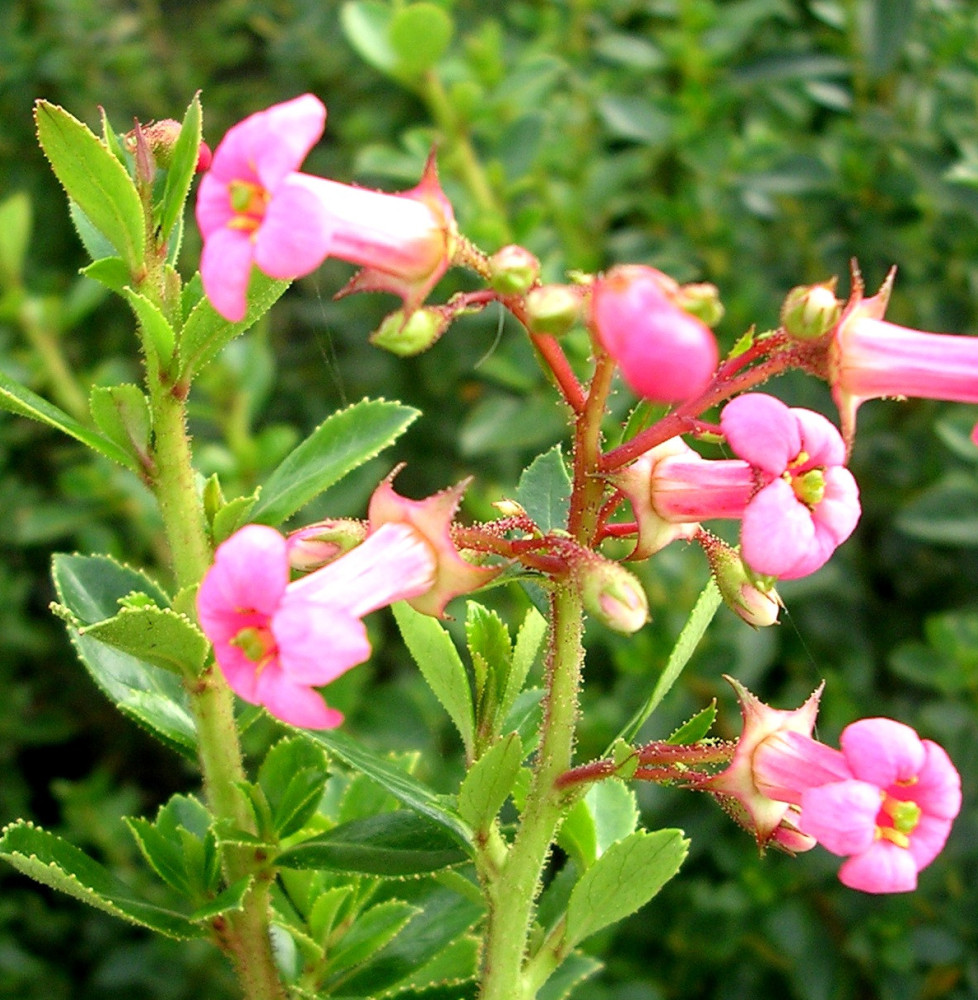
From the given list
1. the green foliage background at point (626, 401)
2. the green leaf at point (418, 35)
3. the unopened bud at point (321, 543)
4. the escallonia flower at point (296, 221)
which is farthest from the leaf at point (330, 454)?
the green leaf at point (418, 35)

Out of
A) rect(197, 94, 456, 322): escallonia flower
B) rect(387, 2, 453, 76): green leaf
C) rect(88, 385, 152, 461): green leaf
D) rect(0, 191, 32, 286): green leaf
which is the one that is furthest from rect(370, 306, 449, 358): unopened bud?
rect(0, 191, 32, 286): green leaf

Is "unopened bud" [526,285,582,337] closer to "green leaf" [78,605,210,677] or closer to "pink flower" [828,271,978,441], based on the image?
"pink flower" [828,271,978,441]

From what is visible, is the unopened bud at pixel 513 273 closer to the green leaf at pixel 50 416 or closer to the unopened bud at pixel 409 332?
the unopened bud at pixel 409 332

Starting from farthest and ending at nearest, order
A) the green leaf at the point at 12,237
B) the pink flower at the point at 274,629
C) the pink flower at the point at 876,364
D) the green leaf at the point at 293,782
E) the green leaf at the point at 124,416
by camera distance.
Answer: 1. the green leaf at the point at 12,237
2. the green leaf at the point at 293,782
3. the green leaf at the point at 124,416
4. the pink flower at the point at 876,364
5. the pink flower at the point at 274,629

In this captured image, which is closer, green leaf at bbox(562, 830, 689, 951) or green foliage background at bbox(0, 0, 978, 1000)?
green leaf at bbox(562, 830, 689, 951)

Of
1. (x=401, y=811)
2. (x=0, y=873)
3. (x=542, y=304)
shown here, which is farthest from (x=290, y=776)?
(x=0, y=873)

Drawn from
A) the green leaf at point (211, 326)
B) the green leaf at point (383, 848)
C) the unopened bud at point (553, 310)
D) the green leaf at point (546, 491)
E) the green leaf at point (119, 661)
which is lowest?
the green leaf at point (383, 848)

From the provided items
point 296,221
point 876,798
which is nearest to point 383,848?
point 876,798
